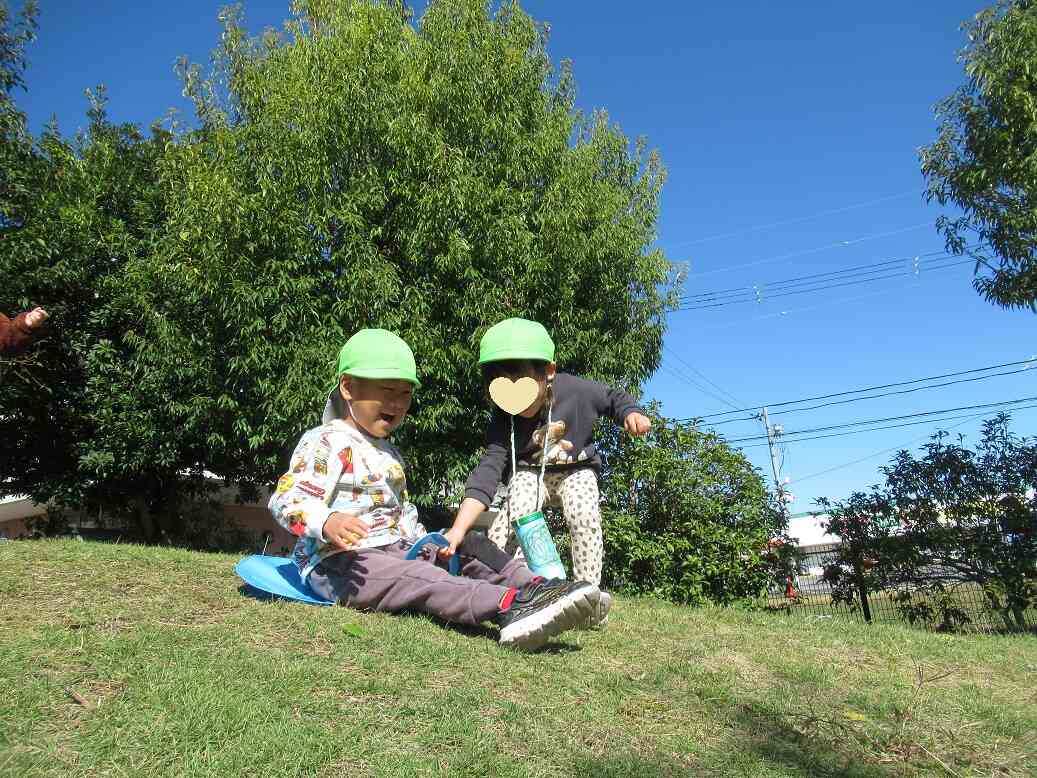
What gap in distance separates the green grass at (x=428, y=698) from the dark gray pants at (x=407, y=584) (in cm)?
9

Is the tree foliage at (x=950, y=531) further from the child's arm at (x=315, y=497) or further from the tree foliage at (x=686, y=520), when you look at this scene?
the child's arm at (x=315, y=497)

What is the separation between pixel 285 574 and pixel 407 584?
2.66 feet

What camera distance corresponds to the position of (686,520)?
633cm

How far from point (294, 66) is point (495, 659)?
832 cm

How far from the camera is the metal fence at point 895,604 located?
257 inches

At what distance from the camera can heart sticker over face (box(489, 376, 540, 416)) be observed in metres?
4.30

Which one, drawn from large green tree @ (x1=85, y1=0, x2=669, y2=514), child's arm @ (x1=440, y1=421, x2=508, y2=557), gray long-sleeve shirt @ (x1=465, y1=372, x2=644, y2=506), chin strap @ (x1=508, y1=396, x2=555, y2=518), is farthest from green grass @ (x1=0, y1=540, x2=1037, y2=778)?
large green tree @ (x1=85, y1=0, x2=669, y2=514)

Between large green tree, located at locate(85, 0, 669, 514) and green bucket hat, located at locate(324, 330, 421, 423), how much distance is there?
3.71 metres

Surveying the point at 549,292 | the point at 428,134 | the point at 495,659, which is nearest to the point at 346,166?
the point at 428,134

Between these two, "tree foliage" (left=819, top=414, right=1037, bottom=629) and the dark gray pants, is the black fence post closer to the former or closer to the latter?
"tree foliage" (left=819, top=414, right=1037, bottom=629)

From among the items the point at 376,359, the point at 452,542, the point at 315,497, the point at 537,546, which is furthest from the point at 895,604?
the point at 315,497

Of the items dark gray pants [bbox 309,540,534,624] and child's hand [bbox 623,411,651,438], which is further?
child's hand [bbox 623,411,651,438]

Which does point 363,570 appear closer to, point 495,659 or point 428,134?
point 495,659

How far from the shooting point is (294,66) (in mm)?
9172
